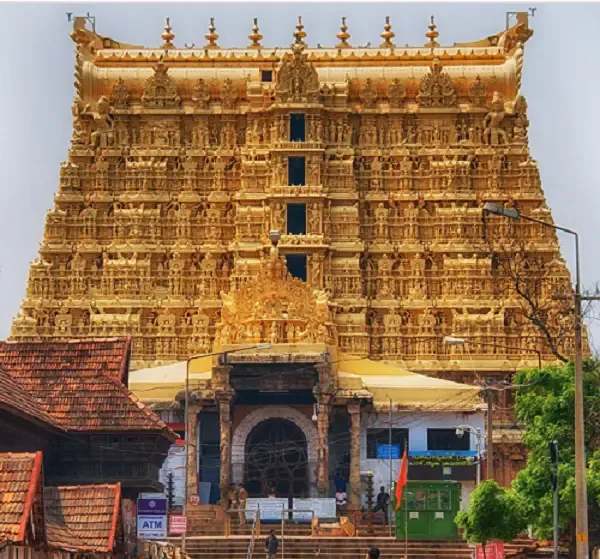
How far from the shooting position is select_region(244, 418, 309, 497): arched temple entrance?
277 feet

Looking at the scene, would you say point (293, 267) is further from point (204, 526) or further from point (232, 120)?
point (204, 526)

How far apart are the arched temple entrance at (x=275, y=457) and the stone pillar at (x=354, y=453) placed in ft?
9.31

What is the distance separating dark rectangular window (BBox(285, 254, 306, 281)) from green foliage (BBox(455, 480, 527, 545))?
3801 centimetres

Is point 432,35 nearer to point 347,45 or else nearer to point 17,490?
point 347,45

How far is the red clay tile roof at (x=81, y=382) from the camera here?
4994cm

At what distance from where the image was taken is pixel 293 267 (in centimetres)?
9500

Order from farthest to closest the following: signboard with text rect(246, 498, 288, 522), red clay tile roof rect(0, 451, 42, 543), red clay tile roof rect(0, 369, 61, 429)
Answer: signboard with text rect(246, 498, 288, 522), red clay tile roof rect(0, 369, 61, 429), red clay tile roof rect(0, 451, 42, 543)

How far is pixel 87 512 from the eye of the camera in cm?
4088

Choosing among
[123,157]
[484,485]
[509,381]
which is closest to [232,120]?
[123,157]

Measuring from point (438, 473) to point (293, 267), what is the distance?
16.6 meters

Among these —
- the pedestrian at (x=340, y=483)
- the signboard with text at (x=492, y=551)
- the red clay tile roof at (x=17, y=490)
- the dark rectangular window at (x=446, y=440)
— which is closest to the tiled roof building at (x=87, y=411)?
the signboard with text at (x=492, y=551)

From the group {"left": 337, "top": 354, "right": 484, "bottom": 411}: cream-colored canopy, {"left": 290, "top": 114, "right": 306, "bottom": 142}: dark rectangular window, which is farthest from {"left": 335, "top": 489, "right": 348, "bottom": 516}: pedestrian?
{"left": 290, "top": 114, "right": 306, "bottom": 142}: dark rectangular window

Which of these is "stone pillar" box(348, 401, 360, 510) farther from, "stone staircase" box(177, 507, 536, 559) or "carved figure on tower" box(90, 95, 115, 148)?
"carved figure on tower" box(90, 95, 115, 148)

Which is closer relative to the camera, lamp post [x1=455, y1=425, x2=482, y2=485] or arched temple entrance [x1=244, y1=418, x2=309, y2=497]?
lamp post [x1=455, y1=425, x2=482, y2=485]
